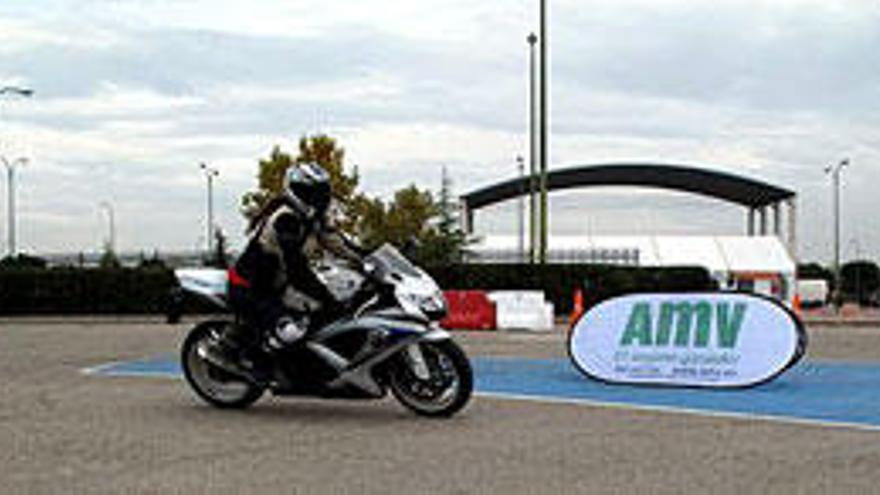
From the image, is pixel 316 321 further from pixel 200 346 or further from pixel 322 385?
pixel 200 346

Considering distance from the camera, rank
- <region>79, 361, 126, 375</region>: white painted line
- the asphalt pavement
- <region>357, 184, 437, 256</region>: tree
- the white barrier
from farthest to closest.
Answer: <region>357, 184, 437, 256</region>: tree, the white barrier, <region>79, 361, 126, 375</region>: white painted line, the asphalt pavement

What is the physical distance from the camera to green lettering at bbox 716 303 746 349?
1275cm

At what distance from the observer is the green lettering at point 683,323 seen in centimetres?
1301

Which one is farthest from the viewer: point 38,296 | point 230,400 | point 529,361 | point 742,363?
point 38,296

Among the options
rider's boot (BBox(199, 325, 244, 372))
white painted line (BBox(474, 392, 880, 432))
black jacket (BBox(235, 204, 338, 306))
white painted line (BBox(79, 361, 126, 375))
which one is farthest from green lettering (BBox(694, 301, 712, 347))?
white painted line (BBox(79, 361, 126, 375))

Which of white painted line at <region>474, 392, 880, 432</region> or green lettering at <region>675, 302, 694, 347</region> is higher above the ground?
green lettering at <region>675, 302, 694, 347</region>

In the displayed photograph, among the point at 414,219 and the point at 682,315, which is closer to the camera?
the point at 682,315

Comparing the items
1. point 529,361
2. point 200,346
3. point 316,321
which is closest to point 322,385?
point 316,321

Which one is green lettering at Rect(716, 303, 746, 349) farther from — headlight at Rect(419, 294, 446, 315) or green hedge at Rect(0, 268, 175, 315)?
green hedge at Rect(0, 268, 175, 315)

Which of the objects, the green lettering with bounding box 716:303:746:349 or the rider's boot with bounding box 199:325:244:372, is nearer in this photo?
the rider's boot with bounding box 199:325:244:372

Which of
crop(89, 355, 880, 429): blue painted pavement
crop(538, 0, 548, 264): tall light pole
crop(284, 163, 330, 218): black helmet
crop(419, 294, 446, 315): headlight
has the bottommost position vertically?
crop(89, 355, 880, 429): blue painted pavement

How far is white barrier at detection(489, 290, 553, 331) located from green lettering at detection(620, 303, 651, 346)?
1537cm

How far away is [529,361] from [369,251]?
20.6 ft

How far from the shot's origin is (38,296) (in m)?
40.4
